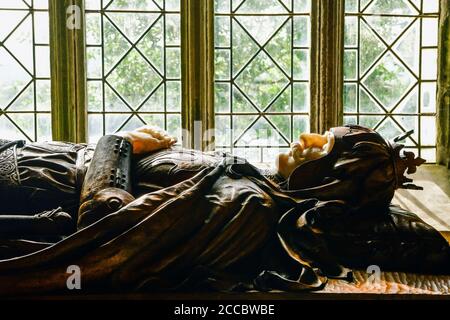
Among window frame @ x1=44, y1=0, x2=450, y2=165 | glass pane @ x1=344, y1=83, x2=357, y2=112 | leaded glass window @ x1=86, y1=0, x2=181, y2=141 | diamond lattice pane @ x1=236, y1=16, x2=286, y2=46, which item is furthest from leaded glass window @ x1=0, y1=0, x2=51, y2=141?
glass pane @ x1=344, y1=83, x2=357, y2=112

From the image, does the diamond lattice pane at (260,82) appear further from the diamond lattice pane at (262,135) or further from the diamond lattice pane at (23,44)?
the diamond lattice pane at (23,44)

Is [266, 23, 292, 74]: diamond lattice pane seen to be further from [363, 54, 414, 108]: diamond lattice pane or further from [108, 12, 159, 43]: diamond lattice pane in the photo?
[108, 12, 159, 43]: diamond lattice pane

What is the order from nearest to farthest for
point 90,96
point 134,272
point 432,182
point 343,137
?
point 134,272, point 343,137, point 432,182, point 90,96

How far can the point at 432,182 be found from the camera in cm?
482

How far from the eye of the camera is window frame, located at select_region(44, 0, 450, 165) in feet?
16.5

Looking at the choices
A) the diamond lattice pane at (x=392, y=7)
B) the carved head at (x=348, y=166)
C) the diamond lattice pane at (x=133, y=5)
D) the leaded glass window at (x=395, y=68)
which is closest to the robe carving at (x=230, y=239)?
the carved head at (x=348, y=166)

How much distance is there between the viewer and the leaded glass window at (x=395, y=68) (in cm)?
529

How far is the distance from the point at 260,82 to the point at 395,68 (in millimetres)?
1180

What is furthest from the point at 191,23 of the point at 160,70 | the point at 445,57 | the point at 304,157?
Answer: the point at 304,157

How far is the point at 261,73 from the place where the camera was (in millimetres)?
5305

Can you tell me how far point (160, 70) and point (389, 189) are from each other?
10.8 ft

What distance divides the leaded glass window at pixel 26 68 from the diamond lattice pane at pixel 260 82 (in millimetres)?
1679

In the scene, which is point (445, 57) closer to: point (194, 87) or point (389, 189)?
point (194, 87)

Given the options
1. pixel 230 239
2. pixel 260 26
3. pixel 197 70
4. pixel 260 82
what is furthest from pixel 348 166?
pixel 260 26
